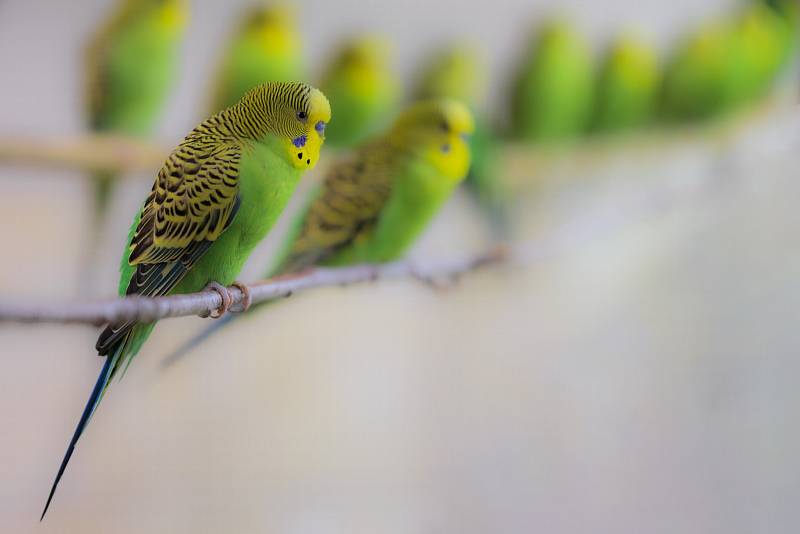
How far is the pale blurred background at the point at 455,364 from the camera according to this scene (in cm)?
78

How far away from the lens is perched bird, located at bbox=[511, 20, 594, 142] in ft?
5.00

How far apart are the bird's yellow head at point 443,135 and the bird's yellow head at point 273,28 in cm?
22

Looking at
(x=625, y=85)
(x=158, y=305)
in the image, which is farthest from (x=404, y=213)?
(x=625, y=85)

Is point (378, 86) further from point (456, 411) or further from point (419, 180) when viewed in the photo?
point (456, 411)

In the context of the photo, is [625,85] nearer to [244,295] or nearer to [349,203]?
[349,203]

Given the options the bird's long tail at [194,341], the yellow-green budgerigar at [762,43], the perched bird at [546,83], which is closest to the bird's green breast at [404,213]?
the bird's long tail at [194,341]

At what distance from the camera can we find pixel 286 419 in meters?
1.09

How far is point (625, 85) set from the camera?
5.43 ft

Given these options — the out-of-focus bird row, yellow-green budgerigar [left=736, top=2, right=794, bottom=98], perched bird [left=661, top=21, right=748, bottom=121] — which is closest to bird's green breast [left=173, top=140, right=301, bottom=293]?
the out-of-focus bird row

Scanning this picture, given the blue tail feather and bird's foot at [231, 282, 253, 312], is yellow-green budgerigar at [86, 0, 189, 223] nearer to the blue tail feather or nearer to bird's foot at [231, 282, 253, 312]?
the blue tail feather

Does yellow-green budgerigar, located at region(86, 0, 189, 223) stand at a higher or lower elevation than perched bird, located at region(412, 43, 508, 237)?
lower

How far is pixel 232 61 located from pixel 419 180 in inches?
10.9

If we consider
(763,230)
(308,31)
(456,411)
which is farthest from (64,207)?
(763,230)

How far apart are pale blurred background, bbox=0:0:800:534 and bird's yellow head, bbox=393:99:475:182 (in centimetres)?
23
